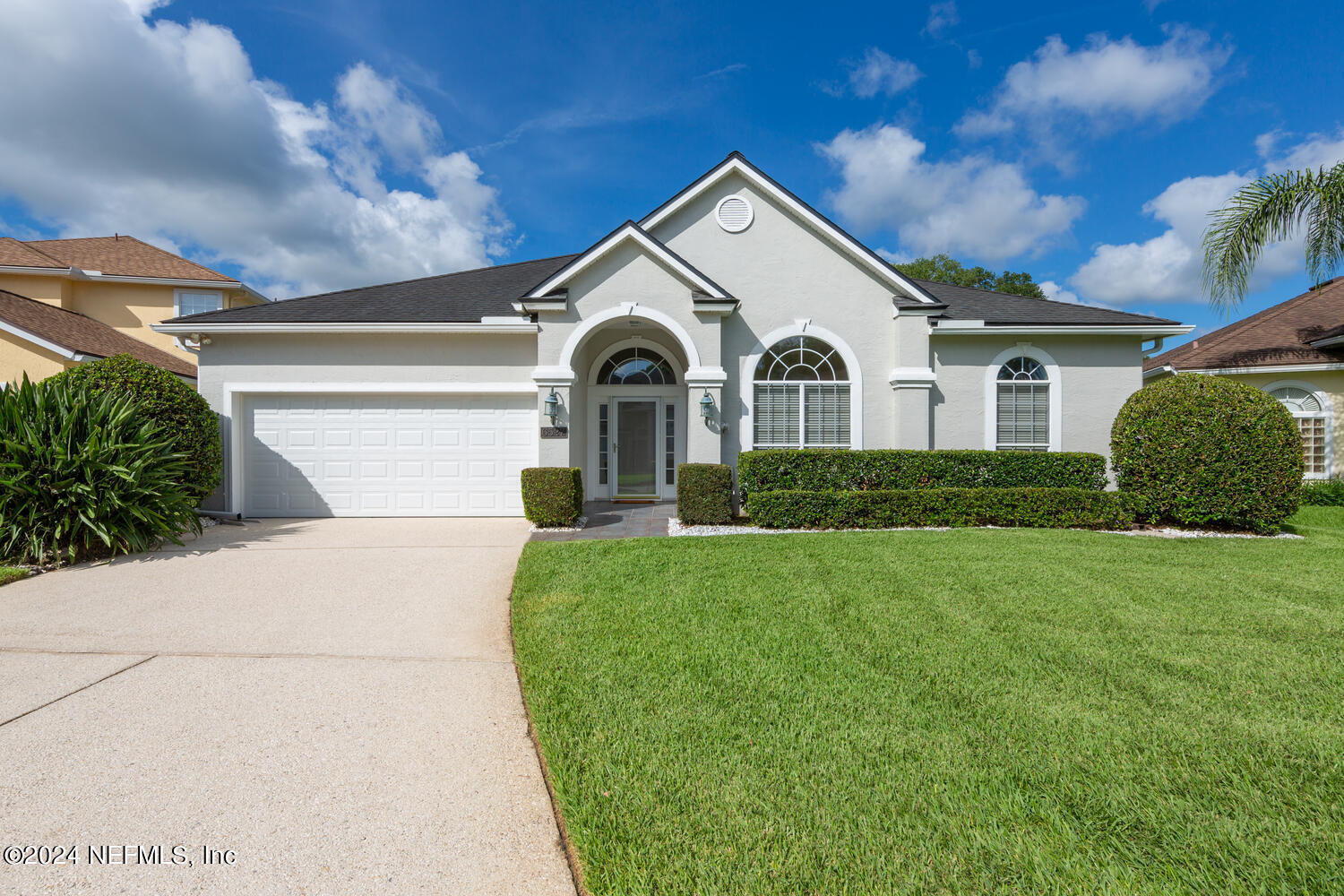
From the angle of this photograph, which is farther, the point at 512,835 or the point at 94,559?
the point at 94,559

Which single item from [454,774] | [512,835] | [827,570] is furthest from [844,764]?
[827,570]

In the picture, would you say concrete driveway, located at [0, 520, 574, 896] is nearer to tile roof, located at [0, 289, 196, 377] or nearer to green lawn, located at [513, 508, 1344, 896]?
green lawn, located at [513, 508, 1344, 896]

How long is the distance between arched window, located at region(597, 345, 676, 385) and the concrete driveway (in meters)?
7.59

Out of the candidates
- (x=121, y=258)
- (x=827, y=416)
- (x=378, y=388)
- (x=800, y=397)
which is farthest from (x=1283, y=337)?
(x=121, y=258)

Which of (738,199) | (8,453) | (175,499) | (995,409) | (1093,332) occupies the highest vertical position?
(738,199)

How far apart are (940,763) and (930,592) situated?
298cm

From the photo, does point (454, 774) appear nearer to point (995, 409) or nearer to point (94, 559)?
point (94, 559)

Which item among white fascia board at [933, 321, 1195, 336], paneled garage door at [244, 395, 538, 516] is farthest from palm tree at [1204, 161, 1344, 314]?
paneled garage door at [244, 395, 538, 516]

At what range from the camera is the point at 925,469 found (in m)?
9.76

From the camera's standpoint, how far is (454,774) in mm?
2734

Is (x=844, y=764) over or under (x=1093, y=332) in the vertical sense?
under

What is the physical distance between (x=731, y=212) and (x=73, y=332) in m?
15.2

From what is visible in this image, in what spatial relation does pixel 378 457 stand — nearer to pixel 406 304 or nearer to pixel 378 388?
pixel 378 388

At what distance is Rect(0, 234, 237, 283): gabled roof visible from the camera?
17531 mm
